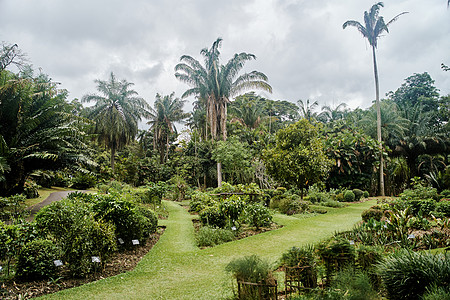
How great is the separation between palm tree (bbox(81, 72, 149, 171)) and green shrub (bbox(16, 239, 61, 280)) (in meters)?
22.5

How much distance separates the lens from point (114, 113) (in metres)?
26.3

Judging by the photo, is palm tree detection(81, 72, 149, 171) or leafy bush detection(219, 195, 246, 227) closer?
leafy bush detection(219, 195, 246, 227)

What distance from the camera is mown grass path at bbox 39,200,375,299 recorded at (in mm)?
4055

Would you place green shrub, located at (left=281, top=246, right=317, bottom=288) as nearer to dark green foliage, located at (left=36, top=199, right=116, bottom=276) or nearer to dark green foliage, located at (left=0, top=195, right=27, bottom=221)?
dark green foliage, located at (left=36, top=199, right=116, bottom=276)

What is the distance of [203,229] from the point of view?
25.1 feet

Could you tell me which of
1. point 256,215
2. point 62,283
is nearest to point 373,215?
point 256,215

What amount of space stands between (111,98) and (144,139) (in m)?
13.7

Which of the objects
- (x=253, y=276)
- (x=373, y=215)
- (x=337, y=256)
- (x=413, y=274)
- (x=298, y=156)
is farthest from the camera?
(x=298, y=156)

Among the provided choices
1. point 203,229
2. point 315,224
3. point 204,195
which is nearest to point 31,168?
point 204,195

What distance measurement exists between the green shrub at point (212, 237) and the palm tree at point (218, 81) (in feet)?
44.9

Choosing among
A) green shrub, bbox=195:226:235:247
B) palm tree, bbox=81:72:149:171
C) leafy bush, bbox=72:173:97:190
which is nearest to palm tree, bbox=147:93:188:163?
A: palm tree, bbox=81:72:149:171

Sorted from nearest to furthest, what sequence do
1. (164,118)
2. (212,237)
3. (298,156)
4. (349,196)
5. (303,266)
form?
(303,266), (212,237), (298,156), (349,196), (164,118)

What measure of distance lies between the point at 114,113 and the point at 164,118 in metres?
8.26

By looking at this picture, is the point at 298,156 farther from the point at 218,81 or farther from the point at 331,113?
the point at 331,113
